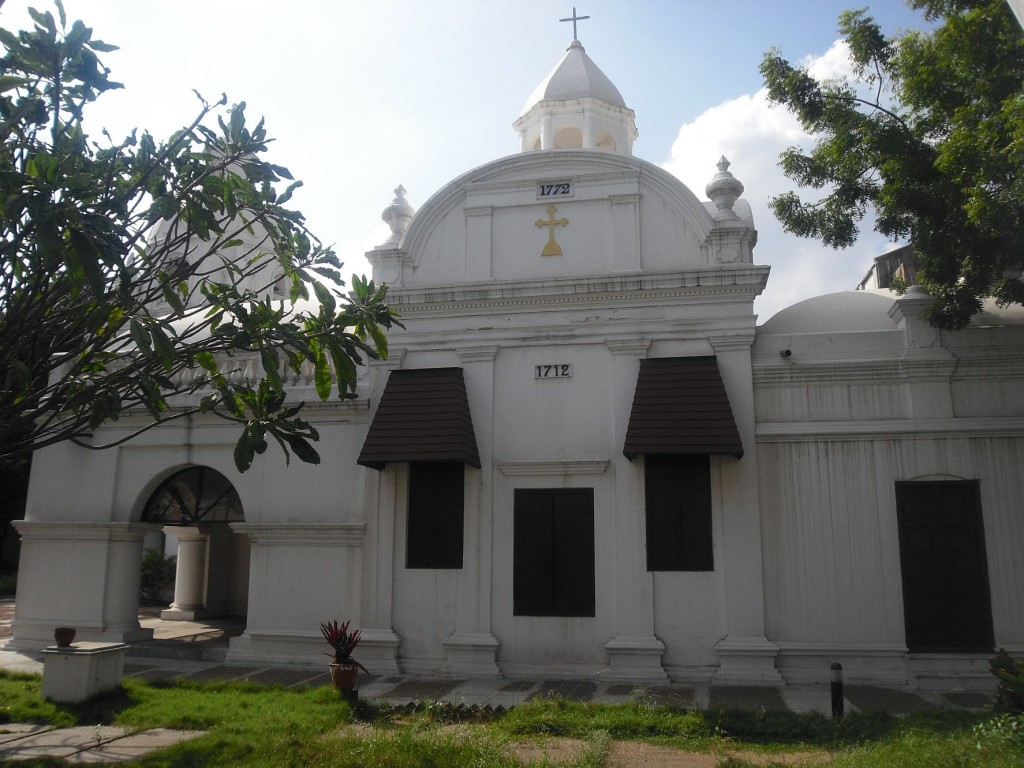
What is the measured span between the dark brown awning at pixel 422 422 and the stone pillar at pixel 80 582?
Result: 476 cm

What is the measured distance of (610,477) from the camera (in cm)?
1270

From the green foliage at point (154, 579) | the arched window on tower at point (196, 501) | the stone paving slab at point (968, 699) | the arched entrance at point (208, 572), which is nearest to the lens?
the stone paving slab at point (968, 699)

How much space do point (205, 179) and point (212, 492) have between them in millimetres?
8294

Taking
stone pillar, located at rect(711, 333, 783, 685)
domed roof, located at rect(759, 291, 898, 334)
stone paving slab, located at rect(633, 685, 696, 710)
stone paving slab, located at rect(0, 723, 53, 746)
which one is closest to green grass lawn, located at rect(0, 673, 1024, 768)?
stone paving slab, located at rect(0, 723, 53, 746)

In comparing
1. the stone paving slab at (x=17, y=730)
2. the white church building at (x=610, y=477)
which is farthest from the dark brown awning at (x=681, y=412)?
the stone paving slab at (x=17, y=730)

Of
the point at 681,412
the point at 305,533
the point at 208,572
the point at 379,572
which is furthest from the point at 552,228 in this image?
the point at 208,572

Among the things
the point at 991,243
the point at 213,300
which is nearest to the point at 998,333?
the point at 991,243

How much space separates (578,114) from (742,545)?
374 inches

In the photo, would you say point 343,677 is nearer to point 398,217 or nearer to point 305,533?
point 305,533

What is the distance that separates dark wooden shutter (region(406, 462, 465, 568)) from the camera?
13.0m

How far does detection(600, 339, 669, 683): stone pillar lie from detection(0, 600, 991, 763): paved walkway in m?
0.33

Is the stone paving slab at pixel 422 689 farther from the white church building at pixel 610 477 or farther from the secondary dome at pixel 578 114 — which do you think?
the secondary dome at pixel 578 114

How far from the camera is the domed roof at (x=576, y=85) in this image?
685 inches

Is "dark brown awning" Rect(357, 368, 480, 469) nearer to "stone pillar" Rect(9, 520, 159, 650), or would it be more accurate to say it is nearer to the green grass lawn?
the green grass lawn
